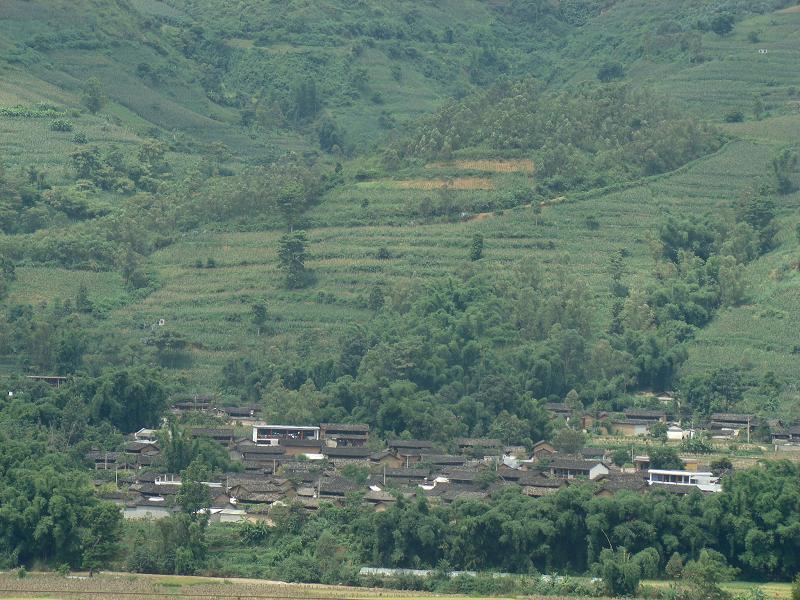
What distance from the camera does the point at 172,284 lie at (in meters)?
79.4

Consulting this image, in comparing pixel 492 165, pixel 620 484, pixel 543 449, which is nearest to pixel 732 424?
pixel 543 449

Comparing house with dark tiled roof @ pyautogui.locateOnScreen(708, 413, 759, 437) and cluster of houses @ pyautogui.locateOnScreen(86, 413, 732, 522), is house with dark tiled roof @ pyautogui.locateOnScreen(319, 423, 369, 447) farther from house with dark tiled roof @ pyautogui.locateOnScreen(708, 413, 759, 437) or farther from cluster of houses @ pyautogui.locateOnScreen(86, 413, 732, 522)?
house with dark tiled roof @ pyautogui.locateOnScreen(708, 413, 759, 437)

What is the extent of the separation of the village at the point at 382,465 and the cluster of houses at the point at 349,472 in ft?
0.13

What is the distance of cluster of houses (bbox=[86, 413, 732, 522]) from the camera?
184ft

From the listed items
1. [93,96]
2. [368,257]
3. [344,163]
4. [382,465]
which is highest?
[93,96]

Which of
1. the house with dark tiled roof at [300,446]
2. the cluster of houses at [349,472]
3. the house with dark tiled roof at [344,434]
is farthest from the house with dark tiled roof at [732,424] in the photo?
the house with dark tiled roof at [300,446]

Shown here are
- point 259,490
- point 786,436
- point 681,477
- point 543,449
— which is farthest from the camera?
point 786,436

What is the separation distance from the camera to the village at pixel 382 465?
56.2m

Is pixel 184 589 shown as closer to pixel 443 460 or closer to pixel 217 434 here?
pixel 443 460

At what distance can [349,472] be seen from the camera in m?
59.4

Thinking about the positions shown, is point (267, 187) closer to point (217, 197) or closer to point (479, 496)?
point (217, 197)

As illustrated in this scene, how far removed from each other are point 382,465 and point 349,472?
178cm

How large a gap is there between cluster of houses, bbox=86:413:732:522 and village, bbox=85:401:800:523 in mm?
40

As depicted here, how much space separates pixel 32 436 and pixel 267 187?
86.5 feet
